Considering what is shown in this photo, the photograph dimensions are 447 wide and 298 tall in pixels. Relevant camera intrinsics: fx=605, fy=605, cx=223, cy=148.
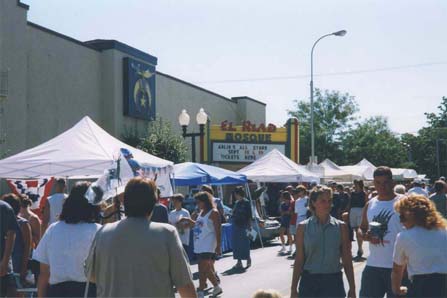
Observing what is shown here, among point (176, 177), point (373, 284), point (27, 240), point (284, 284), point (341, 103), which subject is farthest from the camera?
point (341, 103)

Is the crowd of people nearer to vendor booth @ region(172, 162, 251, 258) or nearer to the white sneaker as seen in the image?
the white sneaker

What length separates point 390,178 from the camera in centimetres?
602

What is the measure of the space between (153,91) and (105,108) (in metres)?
2.92

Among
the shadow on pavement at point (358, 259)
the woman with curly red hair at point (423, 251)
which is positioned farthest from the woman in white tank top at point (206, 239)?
the woman with curly red hair at point (423, 251)

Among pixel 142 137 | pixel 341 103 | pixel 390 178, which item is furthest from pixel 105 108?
pixel 341 103

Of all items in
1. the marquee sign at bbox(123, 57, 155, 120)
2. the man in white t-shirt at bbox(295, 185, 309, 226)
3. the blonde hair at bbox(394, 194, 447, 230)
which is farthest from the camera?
the marquee sign at bbox(123, 57, 155, 120)

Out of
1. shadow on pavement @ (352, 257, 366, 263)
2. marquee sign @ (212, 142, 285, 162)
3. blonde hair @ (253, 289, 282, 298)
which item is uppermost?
marquee sign @ (212, 142, 285, 162)

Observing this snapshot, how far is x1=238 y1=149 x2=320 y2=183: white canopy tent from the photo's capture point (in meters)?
19.7

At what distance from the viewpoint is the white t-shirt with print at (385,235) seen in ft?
18.8

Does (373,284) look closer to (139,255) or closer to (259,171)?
(139,255)

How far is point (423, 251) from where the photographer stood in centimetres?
477

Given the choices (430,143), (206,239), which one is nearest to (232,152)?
(206,239)

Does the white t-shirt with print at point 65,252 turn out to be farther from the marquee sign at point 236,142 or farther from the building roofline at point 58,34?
the marquee sign at point 236,142

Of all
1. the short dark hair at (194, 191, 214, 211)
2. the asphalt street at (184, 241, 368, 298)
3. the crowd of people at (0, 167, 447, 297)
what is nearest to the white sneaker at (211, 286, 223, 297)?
the asphalt street at (184, 241, 368, 298)
